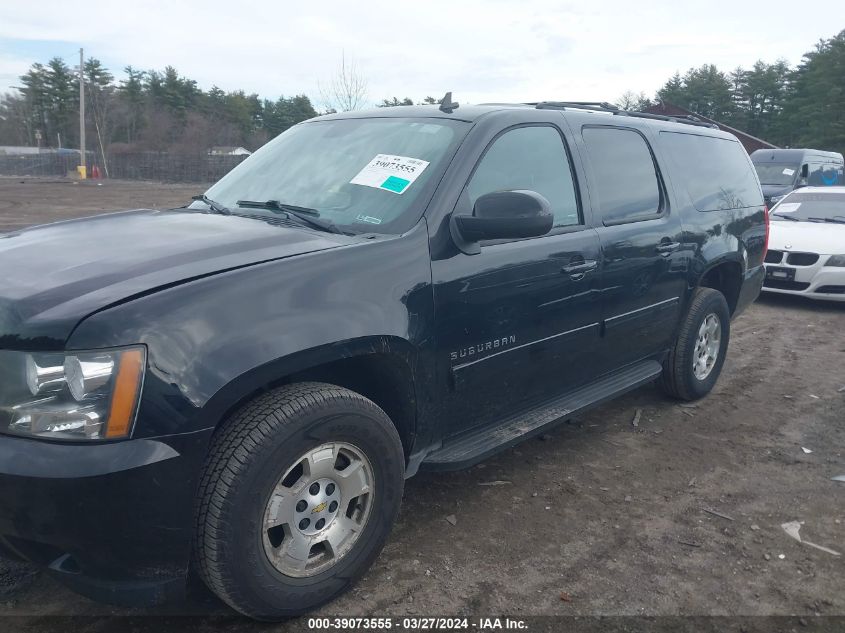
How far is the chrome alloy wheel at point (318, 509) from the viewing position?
94.4 inches

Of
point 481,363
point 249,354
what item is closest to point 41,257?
point 249,354

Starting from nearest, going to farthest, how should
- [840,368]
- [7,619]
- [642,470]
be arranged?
[7,619]
[642,470]
[840,368]

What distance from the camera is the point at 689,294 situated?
15.2 feet

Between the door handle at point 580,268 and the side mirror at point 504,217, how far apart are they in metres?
0.58

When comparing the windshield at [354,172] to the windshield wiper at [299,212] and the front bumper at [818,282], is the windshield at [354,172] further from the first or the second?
the front bumper at [818,282]

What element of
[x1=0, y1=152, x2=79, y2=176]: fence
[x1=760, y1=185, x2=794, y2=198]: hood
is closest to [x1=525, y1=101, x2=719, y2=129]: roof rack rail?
[x1=760, y1=185, x2=794, y2=198]: hood

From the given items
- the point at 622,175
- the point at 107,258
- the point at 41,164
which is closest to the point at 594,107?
the point at 622,175

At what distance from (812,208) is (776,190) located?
847 centimetres

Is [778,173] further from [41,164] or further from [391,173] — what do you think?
[41,164]

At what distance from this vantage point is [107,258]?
8.18ft

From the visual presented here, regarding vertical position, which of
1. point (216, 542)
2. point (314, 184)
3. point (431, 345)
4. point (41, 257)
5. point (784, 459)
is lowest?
point (784, 459)

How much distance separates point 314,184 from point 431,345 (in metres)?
1.07

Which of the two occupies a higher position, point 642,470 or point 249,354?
point 249,354

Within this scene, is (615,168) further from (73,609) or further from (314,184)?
(73,609)
